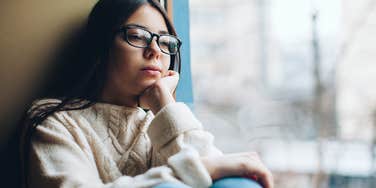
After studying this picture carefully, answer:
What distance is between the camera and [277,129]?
4.52 feet

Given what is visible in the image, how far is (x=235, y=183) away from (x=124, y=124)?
0.43 metres

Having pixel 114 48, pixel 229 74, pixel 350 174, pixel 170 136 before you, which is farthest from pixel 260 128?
pixel 114 48

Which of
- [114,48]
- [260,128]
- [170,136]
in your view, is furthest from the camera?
[260,128]

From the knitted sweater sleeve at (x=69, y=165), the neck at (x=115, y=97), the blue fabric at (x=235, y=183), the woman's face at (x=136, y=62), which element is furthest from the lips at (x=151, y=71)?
the blue fabric at (x=235, y=183)

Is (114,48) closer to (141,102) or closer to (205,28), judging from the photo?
(141,102)

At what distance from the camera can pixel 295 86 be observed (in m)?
1.32

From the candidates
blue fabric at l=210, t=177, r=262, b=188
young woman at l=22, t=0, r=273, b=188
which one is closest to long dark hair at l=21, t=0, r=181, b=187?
young woman at l=22, t=0, r=273, b=188

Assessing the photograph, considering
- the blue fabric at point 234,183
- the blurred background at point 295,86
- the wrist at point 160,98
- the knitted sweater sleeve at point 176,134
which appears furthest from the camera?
the blurred background at point 295,86

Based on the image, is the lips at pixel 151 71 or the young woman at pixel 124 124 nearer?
the young woman at pixel 124 124

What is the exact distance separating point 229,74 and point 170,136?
61 centimetres

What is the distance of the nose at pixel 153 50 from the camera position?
1.04 m

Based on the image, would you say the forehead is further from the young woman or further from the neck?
the neck

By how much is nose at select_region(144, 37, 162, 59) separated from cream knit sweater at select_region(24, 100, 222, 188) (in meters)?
0.18

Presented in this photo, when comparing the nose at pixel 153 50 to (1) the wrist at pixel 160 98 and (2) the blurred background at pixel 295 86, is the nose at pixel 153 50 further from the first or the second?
(2) the blurred background at pixel 295 86
